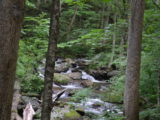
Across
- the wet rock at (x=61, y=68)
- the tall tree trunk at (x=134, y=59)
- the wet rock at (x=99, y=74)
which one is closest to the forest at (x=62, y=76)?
the tall tree trunk at (x=134, y=59)

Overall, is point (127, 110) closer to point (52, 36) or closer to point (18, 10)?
point (52, 36)

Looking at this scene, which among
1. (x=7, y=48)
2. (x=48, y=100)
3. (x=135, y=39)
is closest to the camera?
(x=7, y=48)

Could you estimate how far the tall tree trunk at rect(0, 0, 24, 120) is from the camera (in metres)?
1.77

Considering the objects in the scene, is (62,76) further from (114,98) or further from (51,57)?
(51,57)

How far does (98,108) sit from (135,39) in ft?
13.5

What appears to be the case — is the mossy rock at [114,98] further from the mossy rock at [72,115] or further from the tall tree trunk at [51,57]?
the tall tree trunk at [51,57]

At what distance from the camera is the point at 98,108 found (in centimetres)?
892

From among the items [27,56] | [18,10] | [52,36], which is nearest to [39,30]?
[27,56]

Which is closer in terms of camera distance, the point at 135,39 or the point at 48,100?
the point at 48,100

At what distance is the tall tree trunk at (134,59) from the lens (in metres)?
5.90

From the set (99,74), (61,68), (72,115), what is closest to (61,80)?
(61,68)

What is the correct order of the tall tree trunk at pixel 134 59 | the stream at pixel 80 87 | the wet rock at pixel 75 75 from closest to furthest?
the tall tree trunk at pixel 134 59
the stream at pixel 80 87
the wet rock at pixel 75 75

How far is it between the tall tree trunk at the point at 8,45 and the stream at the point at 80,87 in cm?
514

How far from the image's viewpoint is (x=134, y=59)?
235 inches
